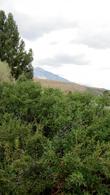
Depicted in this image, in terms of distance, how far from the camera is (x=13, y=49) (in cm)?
6650

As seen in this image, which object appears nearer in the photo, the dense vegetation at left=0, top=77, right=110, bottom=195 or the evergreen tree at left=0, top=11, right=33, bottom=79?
the dense vegetation at left=0, top=77, right=110, bottom=195

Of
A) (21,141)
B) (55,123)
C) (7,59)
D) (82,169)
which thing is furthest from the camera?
(7,59)

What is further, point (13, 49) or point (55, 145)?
point (13, 49)

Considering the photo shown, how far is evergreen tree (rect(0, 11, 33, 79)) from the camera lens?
65.4 metres

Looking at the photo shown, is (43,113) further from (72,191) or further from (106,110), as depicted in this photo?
(72,191)

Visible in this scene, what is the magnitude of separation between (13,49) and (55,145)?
188 feet

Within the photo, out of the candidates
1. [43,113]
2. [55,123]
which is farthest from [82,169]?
[43,113]

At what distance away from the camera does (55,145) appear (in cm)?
978

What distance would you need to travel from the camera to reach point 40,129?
404 inches

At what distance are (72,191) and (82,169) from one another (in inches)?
18.9

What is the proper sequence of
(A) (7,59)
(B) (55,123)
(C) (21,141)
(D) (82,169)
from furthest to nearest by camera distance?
(A) (7,59), (B) (55,123), (C) (21,141), (D) (82,169)

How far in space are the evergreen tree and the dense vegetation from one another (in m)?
52.7

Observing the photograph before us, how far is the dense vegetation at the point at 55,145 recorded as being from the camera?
899 centimetres

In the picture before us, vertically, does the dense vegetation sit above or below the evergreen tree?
below
